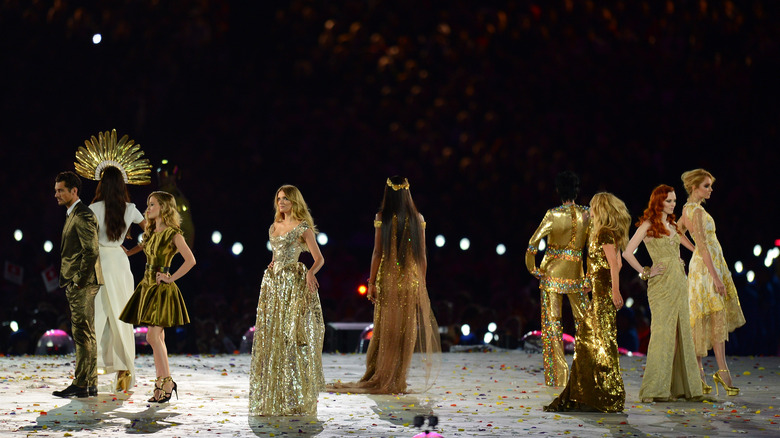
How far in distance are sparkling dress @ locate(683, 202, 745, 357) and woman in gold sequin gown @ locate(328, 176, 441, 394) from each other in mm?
2127

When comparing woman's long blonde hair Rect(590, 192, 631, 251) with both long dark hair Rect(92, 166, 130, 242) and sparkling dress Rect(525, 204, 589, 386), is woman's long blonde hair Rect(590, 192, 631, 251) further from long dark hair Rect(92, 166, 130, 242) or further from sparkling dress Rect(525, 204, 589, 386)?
long dark hair Rect(92, 166, 130, 242)

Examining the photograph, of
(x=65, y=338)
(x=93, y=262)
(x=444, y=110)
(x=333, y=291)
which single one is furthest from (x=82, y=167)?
(x=444, y=110)

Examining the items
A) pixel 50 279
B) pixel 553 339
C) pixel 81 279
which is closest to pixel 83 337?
pixel 81 279

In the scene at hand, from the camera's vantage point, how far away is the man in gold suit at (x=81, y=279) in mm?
7867

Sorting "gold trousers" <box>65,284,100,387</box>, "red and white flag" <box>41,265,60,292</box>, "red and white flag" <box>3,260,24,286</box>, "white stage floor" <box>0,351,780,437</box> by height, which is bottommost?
"white stage floor" <box>0,351,780,437</box>

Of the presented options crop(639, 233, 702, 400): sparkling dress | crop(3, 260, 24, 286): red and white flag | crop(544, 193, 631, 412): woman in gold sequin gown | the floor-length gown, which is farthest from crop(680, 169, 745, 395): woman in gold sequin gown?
crop(3, 260, 24, 286): red and white flag

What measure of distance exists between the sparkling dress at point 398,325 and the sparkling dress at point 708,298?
212cm

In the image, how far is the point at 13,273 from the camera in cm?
1387

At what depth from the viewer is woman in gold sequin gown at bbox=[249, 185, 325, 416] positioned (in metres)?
7.07

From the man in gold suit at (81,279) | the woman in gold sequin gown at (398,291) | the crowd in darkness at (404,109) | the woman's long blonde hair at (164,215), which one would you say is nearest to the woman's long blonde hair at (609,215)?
the woman in gold sequin gown at (398,291)

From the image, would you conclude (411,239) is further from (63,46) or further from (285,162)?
(63,46)

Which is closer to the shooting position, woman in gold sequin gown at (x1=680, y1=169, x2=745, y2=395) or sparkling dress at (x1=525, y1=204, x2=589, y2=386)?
woman in gold sequin gown at (x1=680, y1=169, x2=745, y2=395)

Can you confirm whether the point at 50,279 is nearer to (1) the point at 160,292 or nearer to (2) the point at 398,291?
(1) the point at 160,292

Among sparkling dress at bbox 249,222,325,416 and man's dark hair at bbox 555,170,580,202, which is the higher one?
man's dark hair at bbox 555,170,580,202
